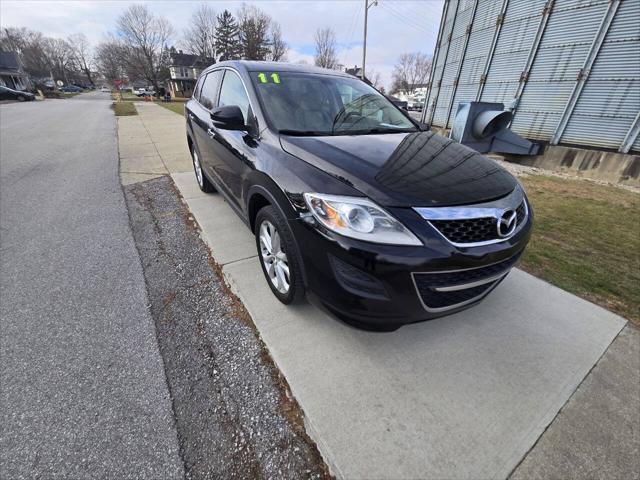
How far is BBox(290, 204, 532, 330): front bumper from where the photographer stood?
147cm

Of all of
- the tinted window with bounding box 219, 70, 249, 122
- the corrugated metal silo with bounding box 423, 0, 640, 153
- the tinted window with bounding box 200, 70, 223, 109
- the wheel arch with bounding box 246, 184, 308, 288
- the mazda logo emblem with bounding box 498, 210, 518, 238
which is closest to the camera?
the mazda logo emblem with bounding box 498, 210, 518, 238

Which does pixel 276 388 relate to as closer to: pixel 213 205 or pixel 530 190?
pixel 213 205

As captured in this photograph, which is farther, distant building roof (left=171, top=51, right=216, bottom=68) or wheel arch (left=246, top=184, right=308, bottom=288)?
distant building roof (left=171, top=51, right=216, bottom=68)

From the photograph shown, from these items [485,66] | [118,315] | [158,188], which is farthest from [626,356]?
[485,66]

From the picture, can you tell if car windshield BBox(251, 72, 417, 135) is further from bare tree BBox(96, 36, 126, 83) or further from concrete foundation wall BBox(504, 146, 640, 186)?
bare tree BBox(96, 36, 126, 83)

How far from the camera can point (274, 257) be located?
2.20 metres

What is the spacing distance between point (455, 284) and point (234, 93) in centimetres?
253

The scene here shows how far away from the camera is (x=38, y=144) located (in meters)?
7.97

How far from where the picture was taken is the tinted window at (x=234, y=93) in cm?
252

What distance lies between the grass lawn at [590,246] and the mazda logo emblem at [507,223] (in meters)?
1.43

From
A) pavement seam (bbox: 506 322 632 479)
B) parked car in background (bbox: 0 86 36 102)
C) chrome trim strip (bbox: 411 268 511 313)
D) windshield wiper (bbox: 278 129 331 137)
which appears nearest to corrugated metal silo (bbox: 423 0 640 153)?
pavement seam (bbox: 506 322 632 479)

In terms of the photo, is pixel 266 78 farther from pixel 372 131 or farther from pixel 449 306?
pixel 449 306

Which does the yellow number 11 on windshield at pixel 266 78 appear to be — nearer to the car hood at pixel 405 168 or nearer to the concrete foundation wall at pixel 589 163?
the car hood at pixel 405 168

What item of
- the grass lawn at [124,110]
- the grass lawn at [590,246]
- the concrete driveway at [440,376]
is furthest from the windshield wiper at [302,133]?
the grass lawn at [124,110]
